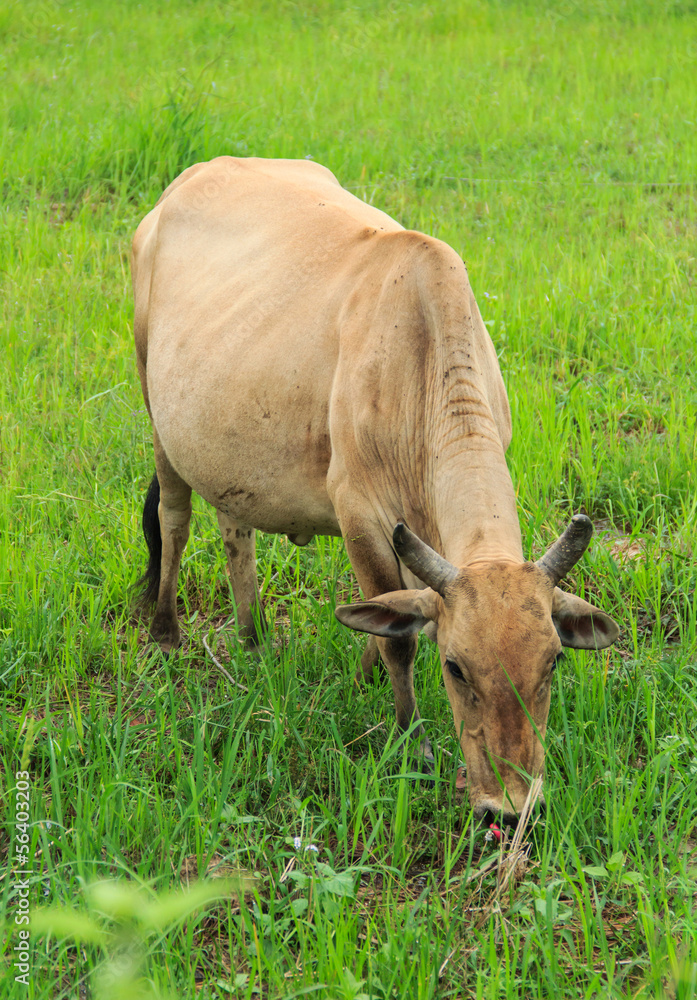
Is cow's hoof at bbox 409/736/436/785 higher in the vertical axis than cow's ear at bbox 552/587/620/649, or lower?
lower

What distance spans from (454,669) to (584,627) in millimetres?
405

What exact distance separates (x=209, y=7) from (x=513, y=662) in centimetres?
1336

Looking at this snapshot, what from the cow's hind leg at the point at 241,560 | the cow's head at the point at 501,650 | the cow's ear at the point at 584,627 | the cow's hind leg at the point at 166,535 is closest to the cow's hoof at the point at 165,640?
the cow's hind leg at the point at 166,535

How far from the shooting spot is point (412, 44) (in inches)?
465

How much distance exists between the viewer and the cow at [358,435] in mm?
2418

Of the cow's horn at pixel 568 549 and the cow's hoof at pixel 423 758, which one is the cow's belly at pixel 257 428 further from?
the cow's horn at pixel 568 549

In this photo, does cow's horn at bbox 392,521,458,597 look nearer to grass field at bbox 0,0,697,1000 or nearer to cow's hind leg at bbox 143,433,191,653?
grass field at bbox 0,0,697,1000

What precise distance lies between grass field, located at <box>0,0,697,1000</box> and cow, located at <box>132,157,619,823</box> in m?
0.28

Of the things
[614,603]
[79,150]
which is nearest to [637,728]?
[614,603]

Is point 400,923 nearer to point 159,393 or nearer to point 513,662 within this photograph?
point 513,662

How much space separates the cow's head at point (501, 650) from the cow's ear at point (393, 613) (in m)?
0.06

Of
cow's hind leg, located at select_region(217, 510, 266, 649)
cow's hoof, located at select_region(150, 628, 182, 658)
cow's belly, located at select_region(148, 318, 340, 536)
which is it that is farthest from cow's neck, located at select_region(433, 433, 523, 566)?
cow's hoof, located at select_region(150, 628, 182, 658)

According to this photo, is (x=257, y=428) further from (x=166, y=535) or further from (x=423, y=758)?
A: (x=423, y=758)

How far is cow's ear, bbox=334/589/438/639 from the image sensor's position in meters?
2.61
